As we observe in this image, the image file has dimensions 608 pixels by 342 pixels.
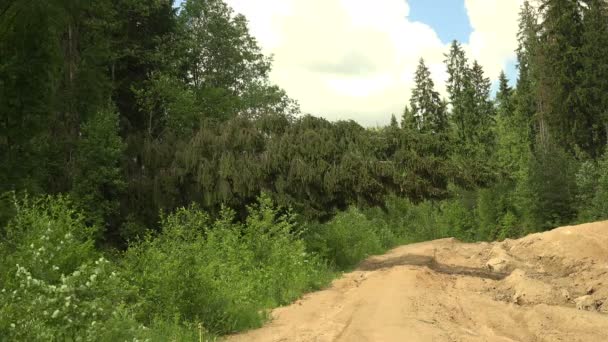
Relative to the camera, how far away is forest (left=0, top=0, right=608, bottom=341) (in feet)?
32.1

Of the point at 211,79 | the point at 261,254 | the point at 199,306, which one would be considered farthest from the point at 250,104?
the point at 199,306

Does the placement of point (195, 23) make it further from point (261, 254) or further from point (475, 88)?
point (475, 88)

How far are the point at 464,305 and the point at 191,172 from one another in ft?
42.1

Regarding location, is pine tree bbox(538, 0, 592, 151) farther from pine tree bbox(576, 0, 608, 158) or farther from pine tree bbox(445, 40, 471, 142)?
pine tree bbox(445, 40, 471, 142)

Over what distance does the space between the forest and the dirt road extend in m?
1.20

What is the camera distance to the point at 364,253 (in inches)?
1196

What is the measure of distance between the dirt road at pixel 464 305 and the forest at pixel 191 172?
120cm

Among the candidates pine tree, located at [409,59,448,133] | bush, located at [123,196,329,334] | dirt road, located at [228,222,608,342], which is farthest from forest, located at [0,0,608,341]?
pine tree, located at [409,59,448,133]

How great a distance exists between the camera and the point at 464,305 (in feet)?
42.6

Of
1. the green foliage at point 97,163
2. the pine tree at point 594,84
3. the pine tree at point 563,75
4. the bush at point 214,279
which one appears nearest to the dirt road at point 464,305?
the bush at point 214,279

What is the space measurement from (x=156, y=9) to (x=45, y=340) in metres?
27.1

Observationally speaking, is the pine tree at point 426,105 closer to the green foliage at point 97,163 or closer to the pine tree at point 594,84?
the pine tree at point 594,84

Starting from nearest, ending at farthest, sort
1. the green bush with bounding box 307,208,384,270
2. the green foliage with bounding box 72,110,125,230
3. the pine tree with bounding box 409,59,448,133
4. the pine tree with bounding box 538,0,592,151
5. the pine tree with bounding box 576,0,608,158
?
1. the green foliage with bounding box 72,110,125,230
2. the green bush with bounding box 307,208,384,270
3. the pine tree with bounding box 576,0,608,158
4. the pine tree with bounding box 538,0,592,151
5. the pine tree with bounding box 409,59,448,133

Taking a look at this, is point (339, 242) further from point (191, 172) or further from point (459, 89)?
point (459, 89)
